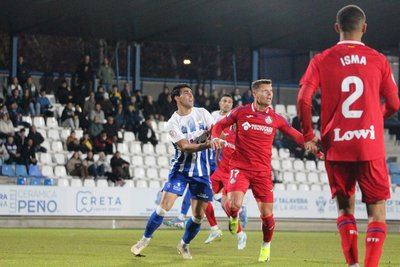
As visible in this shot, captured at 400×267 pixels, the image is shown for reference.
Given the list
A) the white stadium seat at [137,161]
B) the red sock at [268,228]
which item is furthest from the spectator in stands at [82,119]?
the red sock at [268,228]

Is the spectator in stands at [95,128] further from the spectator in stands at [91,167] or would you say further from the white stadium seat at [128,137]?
the spectator in stands at [91,167]

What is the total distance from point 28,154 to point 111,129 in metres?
3.52

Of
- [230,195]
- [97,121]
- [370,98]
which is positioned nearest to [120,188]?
[97,121]

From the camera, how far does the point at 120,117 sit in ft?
102

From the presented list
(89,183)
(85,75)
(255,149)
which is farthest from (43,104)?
(255,149)

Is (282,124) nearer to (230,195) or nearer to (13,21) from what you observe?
(230,195)

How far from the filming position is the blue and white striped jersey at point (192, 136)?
1314cm

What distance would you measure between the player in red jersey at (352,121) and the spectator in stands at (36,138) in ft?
63.9

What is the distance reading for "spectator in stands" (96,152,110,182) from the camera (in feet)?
90.1

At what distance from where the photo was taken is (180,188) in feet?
43.1

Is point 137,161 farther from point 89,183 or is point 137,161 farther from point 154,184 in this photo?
point 89,183

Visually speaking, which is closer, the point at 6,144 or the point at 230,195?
the point at 230,195

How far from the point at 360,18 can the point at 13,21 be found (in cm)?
2493

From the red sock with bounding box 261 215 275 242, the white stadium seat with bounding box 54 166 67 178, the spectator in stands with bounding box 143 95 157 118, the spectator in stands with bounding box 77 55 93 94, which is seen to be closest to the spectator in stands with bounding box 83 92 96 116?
the spectator in stands with bounding box 77 55 93 94
